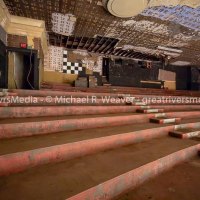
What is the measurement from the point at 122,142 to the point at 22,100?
1600mm

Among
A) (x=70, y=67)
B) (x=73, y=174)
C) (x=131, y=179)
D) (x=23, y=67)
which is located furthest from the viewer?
(x=70, y=67)

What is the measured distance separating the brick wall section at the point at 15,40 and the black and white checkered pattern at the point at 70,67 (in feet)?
9.30

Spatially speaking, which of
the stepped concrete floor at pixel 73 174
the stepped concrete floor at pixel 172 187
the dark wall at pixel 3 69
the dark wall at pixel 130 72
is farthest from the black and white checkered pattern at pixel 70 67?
the stepped concrete floor at pixel 172 187

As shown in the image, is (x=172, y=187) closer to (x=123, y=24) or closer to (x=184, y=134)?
(x=184, y=134)

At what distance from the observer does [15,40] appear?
5109mm

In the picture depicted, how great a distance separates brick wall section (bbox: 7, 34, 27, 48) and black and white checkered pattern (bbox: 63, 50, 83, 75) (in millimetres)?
2833

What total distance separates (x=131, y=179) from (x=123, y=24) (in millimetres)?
4605

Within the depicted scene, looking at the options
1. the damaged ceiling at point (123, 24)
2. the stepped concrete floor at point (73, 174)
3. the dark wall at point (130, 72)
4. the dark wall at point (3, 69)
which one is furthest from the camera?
the dark wall at point (130, 72)

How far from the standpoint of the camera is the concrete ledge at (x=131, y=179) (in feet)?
3.85

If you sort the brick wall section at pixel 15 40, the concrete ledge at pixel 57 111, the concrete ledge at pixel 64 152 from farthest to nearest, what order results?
the brick wall section at pixel 15 40 → the concrete ledge at pixel 57 111 → the concrete ledge at pixel 64 152

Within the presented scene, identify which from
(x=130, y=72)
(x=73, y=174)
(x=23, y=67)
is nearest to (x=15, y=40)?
(x=23, y=67)

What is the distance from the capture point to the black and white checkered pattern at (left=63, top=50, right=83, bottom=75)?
26.3 feet

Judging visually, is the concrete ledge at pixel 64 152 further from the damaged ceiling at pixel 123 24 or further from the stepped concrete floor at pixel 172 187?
the damaged ceiling at pixel 123 24

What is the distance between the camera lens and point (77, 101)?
10.9 feet
